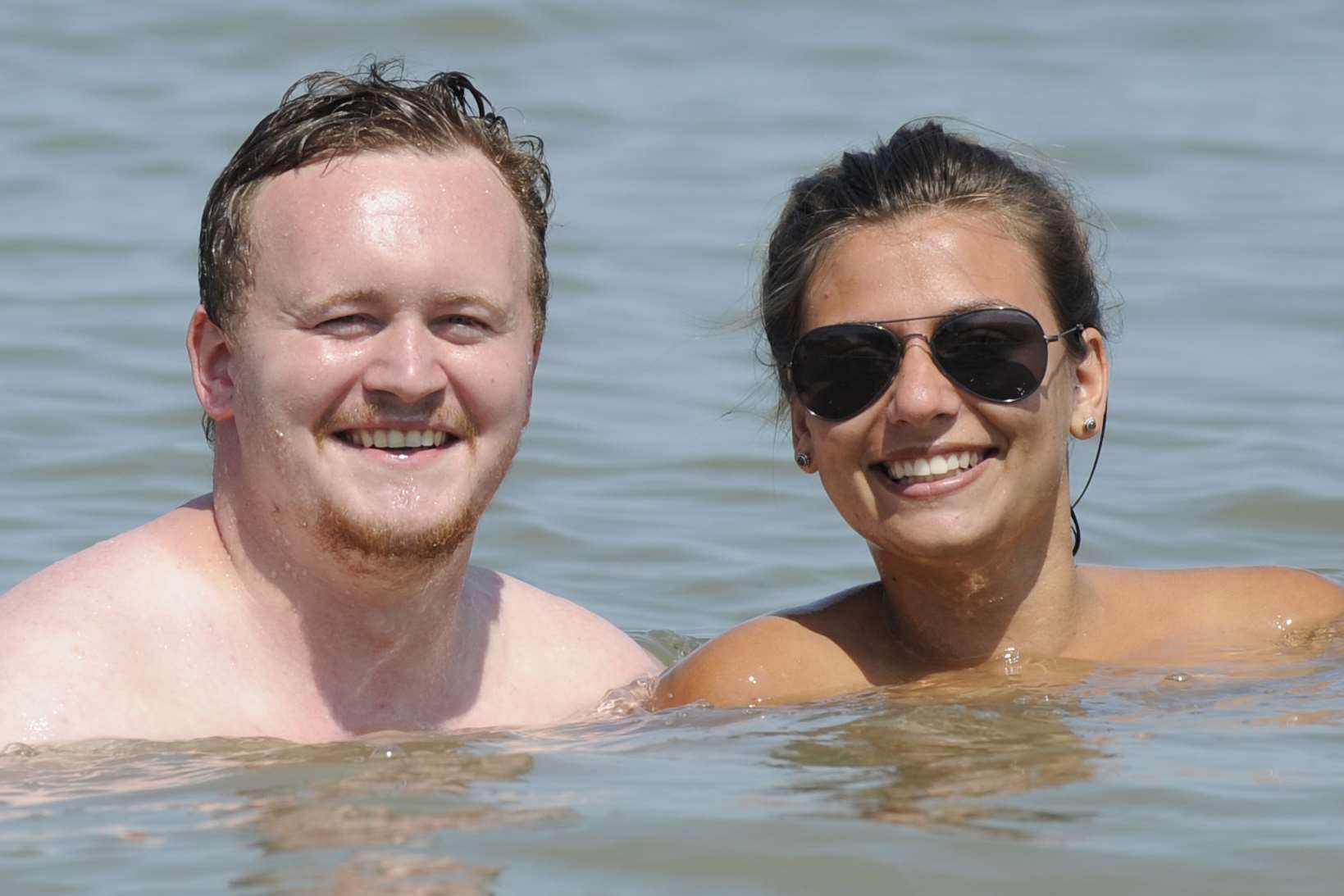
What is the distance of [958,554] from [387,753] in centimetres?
137

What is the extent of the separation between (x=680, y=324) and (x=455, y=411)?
5.40 meters

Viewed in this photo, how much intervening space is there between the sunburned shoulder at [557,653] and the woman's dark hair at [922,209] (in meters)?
0.82

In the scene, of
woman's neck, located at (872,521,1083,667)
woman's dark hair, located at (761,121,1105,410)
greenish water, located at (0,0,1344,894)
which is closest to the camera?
greenish water, located at (0,0,1344,894)

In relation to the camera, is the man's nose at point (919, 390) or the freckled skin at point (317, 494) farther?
the man's nose at point (919, 390)

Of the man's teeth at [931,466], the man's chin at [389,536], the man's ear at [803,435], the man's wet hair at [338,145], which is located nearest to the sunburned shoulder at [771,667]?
the man's ear at [803,435]

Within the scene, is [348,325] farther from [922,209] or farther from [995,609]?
[995,609]

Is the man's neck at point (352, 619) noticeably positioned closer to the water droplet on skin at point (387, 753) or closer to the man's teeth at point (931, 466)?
the water droplet on skin at point (387, 753)

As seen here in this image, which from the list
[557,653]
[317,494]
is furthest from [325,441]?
[557,653]

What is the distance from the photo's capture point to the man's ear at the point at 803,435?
4.97m

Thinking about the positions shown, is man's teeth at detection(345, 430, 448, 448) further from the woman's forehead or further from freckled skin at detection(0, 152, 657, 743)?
the woman's forehead

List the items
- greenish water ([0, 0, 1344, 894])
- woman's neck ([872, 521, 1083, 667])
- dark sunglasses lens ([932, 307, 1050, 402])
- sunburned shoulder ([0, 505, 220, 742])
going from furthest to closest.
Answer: woman's neck ([872, 521, 1083, 667])
dark sunglasses lens ([932, 307, 1050, 402])
sunburned shoulder ([0, 505, 220, 742])
greenish water ([0, 0, 1344, 894])

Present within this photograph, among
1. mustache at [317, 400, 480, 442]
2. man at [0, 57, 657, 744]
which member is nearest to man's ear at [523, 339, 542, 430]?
man at [0, 57, 657, 744]

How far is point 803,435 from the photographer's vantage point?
197 inches

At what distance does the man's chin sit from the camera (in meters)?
4.45
